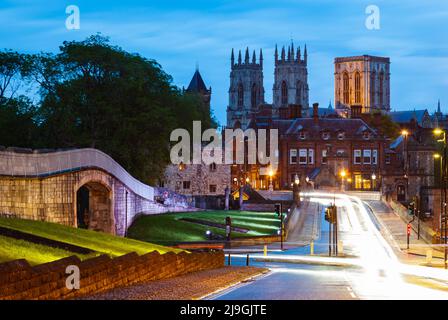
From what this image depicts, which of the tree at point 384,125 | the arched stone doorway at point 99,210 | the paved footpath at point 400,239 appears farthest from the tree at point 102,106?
the tree at point 384,125

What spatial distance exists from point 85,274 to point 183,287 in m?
5.80

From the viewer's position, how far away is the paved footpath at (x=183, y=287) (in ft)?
86.1

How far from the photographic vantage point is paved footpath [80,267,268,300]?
86.1ft

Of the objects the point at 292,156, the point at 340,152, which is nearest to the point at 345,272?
the point at 292,156

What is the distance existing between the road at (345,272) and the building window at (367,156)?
51903mm

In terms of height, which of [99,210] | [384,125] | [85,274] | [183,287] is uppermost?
[384,125]

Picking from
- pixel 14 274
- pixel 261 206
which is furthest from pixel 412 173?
A: pixel 14 274

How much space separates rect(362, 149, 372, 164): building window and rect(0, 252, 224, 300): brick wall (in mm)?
109042

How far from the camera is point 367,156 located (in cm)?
14512

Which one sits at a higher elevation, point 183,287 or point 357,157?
point 357,157

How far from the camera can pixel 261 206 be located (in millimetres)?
103375

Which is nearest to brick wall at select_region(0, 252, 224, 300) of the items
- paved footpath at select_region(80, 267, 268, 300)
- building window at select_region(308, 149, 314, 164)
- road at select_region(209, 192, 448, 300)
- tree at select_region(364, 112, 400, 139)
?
paved footpath at select_region(80, 267, 268, 300)

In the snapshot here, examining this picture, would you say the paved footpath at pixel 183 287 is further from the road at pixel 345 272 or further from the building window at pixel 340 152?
the building window at pixel 340 152

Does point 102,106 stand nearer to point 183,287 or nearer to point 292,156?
point 183,287
